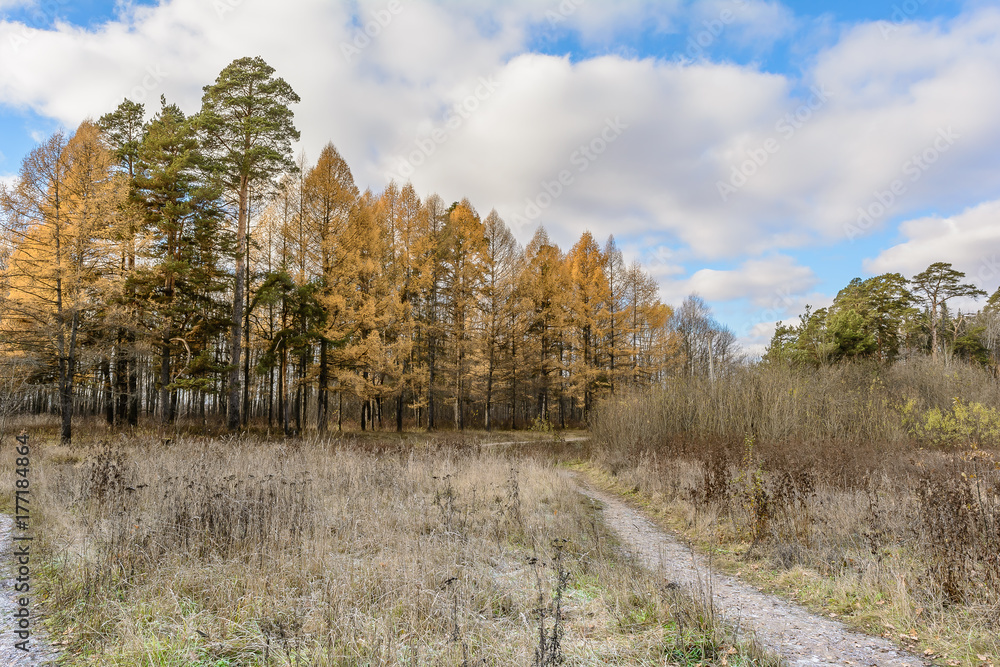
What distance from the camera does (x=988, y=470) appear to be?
23.2 ft

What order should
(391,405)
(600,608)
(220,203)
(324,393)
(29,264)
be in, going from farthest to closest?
1. (391,405)
2. (324,393)
3. (220,203)
4. (29,264)
5. (600,608)

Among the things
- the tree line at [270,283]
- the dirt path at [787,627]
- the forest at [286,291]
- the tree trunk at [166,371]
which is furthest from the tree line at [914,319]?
the tree trunk at [166,371]

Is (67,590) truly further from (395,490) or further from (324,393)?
(324,393)

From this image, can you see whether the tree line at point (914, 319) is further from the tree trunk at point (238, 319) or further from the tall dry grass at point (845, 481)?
the tree trunk at point (238, 319)

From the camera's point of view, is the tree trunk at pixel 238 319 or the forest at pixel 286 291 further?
the tree trunk at pixel 238 319

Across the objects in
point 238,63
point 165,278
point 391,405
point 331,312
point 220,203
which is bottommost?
point 391,405

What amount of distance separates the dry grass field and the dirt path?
539mm

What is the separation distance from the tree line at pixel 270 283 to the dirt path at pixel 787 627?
1024 cm

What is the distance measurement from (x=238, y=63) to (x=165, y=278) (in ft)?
28.8

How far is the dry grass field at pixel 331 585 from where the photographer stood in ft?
9.70

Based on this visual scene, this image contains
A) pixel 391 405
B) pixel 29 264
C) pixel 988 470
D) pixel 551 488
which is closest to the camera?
pixel 988 470

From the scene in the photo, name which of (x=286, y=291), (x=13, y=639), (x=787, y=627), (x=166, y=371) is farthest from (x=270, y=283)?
(x=787, y=627)

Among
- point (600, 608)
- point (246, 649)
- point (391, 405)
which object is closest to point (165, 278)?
point (246, 649)

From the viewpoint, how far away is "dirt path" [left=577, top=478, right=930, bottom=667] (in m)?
3.43
